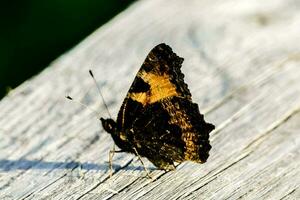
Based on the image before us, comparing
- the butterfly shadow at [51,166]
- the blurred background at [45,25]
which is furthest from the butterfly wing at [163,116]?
the blurred background at [45,25]

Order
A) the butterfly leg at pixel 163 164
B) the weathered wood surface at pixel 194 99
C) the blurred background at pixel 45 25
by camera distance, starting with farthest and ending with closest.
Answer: the blurred background at pixel 45 25 < the butterfly leg at pixel 163 164 < the weathered wood surface at pixel 194 99

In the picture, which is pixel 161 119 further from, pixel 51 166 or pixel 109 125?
pixel 51 166

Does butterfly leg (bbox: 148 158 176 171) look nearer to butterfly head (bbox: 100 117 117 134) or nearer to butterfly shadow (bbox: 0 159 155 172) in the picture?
butterfly shadow (bbox: 0 159 155 172)

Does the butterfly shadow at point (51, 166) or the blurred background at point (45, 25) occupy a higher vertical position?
the blurred background at point (45, 25)

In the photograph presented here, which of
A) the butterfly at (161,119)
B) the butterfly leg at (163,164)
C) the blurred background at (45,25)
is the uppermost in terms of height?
the blurred background at (45,25)

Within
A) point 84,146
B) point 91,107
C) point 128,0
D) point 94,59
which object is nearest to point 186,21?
point 94,59

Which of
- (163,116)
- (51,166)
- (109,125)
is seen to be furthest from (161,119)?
(51,166)

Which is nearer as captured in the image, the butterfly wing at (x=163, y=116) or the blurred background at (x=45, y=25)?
the butterfly wing at (x=163, y=116)

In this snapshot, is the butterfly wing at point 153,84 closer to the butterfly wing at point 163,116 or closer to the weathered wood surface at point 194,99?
the butterfly wing at point 163,116

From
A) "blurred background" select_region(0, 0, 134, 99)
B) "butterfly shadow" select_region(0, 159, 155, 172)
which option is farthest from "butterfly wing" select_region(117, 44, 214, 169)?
"blurred background" select_region(0, 0, 134, 99)
